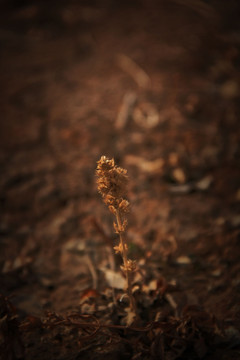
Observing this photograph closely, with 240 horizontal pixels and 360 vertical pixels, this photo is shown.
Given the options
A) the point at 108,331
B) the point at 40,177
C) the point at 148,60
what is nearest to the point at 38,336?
the point at 108,331

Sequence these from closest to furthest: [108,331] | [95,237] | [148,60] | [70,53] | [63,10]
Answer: [108,331] → [95,237] → [148,60] → [70,53] → [63,10]

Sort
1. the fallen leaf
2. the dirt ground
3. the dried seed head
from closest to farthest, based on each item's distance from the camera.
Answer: the dried seed head, the dirt ground, the fallen leaf

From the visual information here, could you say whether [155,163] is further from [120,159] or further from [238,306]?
[238,306]

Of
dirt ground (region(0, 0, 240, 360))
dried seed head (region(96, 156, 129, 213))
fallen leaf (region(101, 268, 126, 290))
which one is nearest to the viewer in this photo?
dried seed head (region(96, 156, 129, 213))

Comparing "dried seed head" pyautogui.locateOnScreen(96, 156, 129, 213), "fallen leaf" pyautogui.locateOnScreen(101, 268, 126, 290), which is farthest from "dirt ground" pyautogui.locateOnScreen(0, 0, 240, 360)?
"dried seed head" pyautogui.locateOnScreen(96, 156, 129, 213)

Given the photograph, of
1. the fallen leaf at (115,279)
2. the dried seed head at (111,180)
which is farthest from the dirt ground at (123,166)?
Answer: the dried seed head at (111,180)

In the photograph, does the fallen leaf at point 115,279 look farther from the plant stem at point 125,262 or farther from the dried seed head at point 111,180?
the dried seed head at point 111,180

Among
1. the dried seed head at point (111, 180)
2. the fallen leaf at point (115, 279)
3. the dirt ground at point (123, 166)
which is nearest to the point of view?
the dried seed head at point (111, 180)

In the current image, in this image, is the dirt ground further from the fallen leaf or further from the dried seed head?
the dried seed head

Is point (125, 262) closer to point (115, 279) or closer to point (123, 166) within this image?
point (115, 279)
